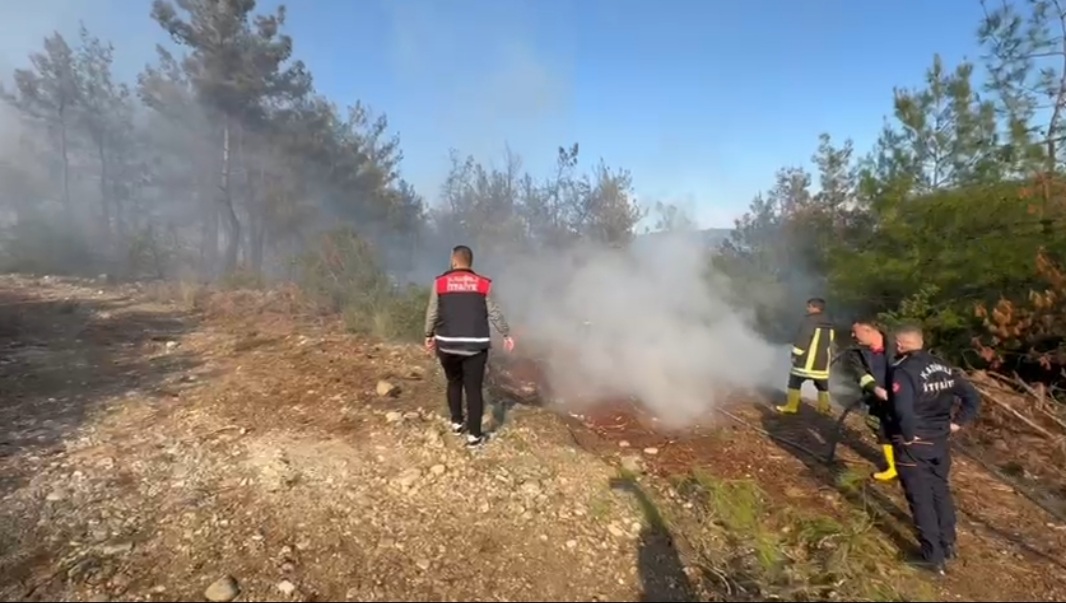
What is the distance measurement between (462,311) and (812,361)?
4.58 metres

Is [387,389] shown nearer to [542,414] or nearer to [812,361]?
[542,414]

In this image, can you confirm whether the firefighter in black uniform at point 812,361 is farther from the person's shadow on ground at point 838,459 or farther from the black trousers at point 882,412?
the black trousers at point 882,412

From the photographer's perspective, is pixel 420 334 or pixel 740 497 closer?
pixel 740 497

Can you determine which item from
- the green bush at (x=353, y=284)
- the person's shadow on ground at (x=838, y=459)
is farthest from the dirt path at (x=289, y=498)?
the green bush at (x=353, y=284)

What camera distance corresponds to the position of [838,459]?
593cm

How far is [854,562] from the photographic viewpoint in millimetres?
3928

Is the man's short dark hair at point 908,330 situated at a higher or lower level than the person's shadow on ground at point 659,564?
higher

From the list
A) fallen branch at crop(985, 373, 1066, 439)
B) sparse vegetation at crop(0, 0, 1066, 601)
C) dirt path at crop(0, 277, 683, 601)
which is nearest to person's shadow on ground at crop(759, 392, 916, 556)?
sparse vegetation at crop(0, 0, 1066, 601)

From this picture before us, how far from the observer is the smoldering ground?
26.4 feet

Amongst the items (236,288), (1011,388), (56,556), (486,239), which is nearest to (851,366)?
(1011,388)

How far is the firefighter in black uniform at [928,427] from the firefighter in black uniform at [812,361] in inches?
128

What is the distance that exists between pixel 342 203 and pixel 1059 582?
26.2 m

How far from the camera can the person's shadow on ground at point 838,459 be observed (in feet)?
15.3

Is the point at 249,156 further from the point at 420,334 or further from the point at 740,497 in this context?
the point at 740,497
